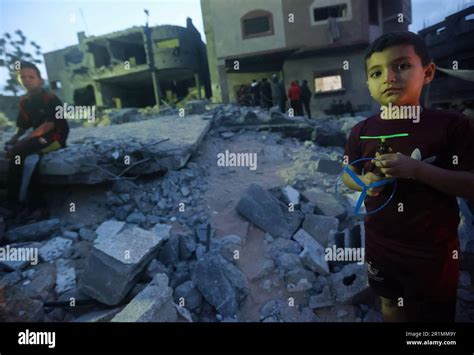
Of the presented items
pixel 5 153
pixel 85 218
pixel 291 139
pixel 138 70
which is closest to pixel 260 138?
pixel 291 139

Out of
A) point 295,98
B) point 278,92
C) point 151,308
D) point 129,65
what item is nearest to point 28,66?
point 151,308

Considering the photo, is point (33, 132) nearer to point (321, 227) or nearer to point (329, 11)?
point (321, 227)

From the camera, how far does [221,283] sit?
197cm

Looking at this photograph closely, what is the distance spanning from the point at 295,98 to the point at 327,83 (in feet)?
8.16

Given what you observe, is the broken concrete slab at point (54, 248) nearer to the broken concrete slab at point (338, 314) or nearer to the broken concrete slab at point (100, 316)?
the broken concrete slab at point (100, 316)

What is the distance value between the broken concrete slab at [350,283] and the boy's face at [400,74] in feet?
4.27

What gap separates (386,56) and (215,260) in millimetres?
1761

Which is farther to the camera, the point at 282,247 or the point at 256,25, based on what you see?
the point at 256,25

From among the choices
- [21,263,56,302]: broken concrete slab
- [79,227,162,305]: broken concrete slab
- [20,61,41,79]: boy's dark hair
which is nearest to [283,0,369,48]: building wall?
[20,61,41,79]: boy's dark hair

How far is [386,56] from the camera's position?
46.5 inches

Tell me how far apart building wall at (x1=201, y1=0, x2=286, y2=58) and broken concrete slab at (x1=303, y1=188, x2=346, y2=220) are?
3.16m

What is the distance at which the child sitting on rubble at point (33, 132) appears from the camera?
2.74 meters

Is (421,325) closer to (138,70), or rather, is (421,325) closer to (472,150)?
(472,150)

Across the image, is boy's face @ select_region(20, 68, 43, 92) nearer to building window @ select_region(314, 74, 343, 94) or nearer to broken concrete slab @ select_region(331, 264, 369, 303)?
broken concrete slab @ select_region(331, 264, 369, 303)
